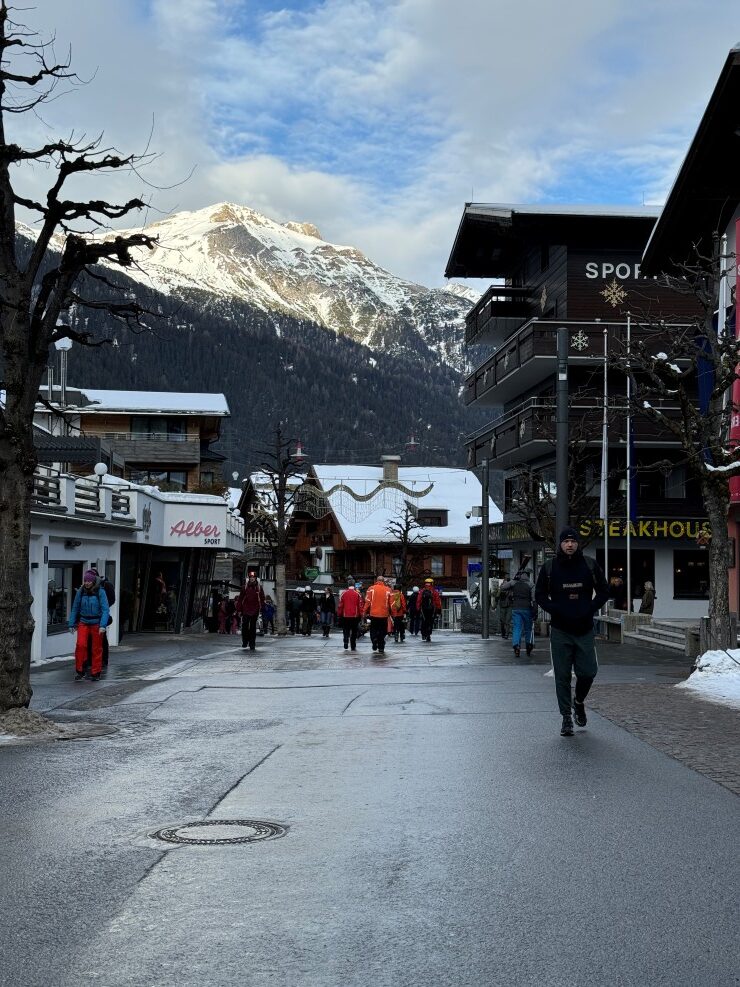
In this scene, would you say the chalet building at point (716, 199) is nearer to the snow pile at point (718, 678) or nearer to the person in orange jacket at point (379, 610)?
the person in orange jacket at point (379, 610)

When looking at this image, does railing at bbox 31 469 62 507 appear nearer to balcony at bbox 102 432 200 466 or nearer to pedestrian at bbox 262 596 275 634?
pedestrian at bbox 262 596 275 634

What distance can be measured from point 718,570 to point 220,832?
563 inches

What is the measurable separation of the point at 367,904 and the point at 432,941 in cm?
61

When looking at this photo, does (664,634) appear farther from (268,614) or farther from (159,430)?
(159,430)

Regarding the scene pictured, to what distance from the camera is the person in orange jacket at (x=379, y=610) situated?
25672 mm

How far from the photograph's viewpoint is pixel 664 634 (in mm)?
28906

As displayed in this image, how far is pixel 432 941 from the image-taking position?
4965 millimetres

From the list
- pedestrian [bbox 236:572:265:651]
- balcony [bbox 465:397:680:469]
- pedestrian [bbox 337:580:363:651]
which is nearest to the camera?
pedestrian [bbox 337:580:363:651]

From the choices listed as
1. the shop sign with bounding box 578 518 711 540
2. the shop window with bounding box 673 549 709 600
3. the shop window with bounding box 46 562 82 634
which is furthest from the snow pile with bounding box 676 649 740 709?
the shop window with bounding box 673 549 709 600

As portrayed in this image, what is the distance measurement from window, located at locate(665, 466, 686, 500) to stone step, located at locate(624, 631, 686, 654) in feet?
62.1

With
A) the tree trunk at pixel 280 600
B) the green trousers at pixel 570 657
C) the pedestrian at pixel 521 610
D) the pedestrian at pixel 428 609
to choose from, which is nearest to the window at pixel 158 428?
the tree trunk at pixel 280 600

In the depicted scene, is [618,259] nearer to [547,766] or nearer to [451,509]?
[451,509]

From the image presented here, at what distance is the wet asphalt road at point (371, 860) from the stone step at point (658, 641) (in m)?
15.1

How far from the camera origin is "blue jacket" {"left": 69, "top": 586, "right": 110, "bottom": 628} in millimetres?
18797
